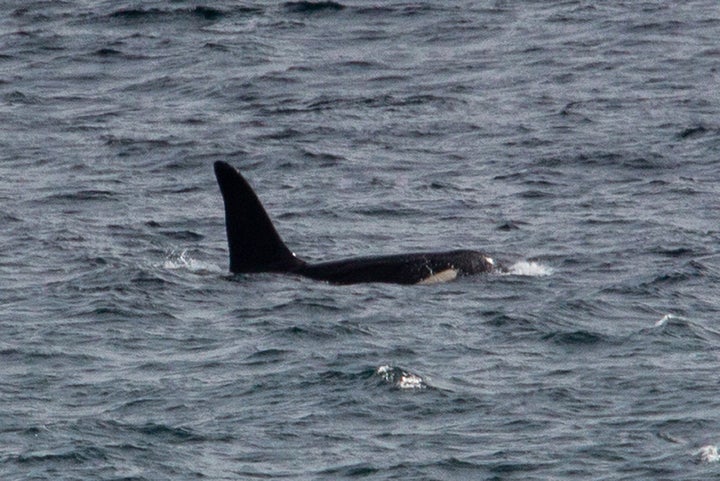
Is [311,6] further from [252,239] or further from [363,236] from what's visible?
[252,239]

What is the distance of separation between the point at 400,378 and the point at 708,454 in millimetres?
3241

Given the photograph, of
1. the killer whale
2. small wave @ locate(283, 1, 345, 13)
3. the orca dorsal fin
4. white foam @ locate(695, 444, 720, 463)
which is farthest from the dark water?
the orca dorsal fin

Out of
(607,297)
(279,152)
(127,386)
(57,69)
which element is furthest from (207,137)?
(127,386)

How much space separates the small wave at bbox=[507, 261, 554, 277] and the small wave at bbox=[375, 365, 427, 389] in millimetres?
4975

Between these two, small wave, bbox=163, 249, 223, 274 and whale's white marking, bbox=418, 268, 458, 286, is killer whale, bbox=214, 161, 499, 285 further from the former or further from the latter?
small wave, bbox=163, 249, 223, 274

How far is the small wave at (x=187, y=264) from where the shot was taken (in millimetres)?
22984

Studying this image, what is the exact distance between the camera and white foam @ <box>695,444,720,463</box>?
14.9 metres

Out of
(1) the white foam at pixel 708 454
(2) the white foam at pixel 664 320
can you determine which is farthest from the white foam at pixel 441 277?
(1) the white foam at pixel 708 454

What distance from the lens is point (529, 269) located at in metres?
22.4

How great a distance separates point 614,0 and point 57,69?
1227 cm

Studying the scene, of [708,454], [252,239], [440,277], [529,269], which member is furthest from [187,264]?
[708,454]

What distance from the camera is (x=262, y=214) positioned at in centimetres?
2281

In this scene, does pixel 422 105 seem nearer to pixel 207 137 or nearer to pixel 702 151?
pixel 207 137

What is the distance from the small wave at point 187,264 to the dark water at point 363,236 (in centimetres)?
5
